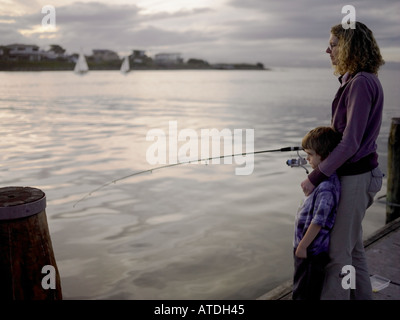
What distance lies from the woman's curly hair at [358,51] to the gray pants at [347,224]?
0.73 m

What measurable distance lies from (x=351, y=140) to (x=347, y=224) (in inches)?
24.1

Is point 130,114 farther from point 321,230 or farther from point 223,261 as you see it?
point 321,230

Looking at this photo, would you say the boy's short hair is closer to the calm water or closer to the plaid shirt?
the plaid shirt

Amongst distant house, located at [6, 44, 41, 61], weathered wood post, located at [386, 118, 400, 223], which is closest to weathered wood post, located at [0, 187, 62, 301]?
weathered wood post, located at [386, 118, 400, 223]

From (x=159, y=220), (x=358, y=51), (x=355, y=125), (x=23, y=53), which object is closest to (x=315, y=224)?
(x=355, y=125)

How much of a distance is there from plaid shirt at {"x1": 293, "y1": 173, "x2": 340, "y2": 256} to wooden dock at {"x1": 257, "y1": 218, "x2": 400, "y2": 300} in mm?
1247

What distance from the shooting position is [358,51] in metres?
2.87

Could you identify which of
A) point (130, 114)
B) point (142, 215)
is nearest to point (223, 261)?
point (142, 215)

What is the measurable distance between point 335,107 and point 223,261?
4.28 m

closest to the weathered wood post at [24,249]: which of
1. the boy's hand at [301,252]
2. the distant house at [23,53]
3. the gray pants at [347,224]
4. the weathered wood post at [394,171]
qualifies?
the boy's hand at [301,252]

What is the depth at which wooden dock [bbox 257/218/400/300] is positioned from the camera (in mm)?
4152

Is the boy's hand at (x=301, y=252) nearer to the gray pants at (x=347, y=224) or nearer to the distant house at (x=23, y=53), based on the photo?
the gray pants at (x=347, y=224)

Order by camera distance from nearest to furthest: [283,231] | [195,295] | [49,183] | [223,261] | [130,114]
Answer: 1. [195,295]
2. [223,261]
3. [283,231]
4. [49,183]
5. [130,114]
